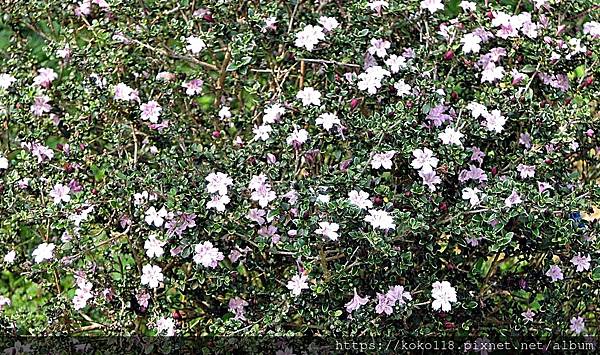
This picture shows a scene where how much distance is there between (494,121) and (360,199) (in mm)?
425

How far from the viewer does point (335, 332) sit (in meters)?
2.15

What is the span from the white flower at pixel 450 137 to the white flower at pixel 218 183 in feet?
1.71

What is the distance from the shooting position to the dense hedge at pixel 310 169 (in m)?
2.13

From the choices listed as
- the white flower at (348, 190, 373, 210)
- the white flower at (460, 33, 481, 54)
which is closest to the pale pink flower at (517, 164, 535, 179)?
the white flower at (460, 33, 481, 54)

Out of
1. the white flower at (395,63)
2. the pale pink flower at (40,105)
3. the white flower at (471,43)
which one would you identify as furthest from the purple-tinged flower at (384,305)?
the pale pink flower at (40,105)

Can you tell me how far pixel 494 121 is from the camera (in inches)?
87.4

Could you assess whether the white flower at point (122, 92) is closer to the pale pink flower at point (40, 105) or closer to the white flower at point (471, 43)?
the pale pink flower at point (40, 105)

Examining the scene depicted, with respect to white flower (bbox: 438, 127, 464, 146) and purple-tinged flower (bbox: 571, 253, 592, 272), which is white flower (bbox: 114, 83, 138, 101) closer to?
white flower (bbox: 438, 127, 464, 146)

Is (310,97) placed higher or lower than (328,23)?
lower

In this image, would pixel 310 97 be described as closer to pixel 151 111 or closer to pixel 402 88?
pixel 402 88

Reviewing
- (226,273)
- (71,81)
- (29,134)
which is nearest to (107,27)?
(71,81)

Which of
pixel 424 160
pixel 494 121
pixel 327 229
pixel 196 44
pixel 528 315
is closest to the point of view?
pixel 327 229

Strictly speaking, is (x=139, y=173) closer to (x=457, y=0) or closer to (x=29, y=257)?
(x=29, y=257)

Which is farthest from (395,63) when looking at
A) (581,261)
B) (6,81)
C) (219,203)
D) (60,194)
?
(6,81)
